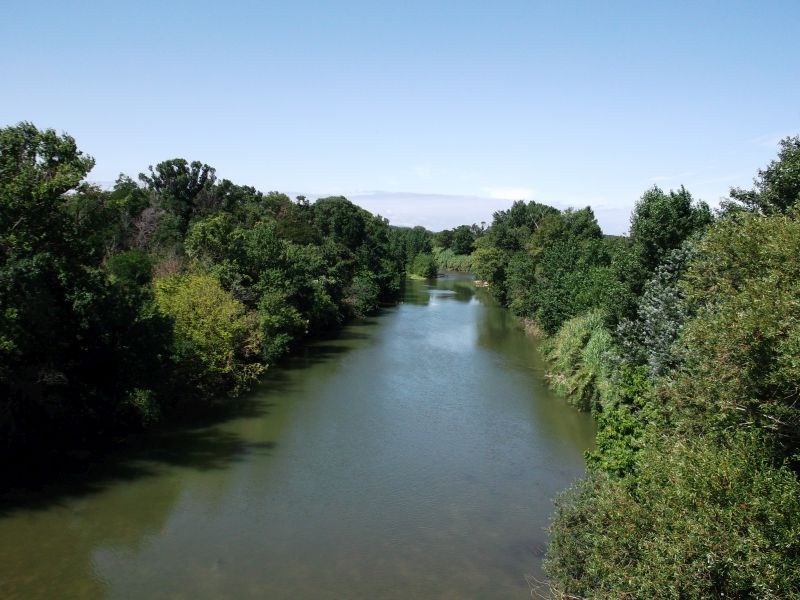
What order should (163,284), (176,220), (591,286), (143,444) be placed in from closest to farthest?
1. (143,444)
2. (163,284)
3. (591,286)
4. (176,220)

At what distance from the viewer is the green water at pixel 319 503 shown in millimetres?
13969

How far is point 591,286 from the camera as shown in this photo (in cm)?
3412

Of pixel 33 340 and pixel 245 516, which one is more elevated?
pixel 33 340

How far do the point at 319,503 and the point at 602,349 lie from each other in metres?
13.7

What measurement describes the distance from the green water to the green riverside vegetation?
Result: 210 cm

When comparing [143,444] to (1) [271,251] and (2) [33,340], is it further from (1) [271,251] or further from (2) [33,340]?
(1) [271,251]

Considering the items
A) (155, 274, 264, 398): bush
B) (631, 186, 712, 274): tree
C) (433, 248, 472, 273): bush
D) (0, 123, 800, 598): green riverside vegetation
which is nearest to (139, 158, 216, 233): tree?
(0, 123, 800, 598): green riverside vegetation

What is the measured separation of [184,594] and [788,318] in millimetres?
12734

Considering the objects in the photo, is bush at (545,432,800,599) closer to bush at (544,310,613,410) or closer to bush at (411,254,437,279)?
bush at (544,310,613,410)

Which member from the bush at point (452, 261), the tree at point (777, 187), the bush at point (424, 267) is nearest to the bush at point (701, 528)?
the tree at point (777, 187)

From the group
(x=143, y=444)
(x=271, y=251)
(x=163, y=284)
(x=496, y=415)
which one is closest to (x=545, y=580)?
(x=496, y=415)

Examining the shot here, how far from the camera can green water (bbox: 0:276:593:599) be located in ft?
45.8

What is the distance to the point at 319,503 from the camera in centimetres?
1775

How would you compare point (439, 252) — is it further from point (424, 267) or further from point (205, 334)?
point (205, 334)
